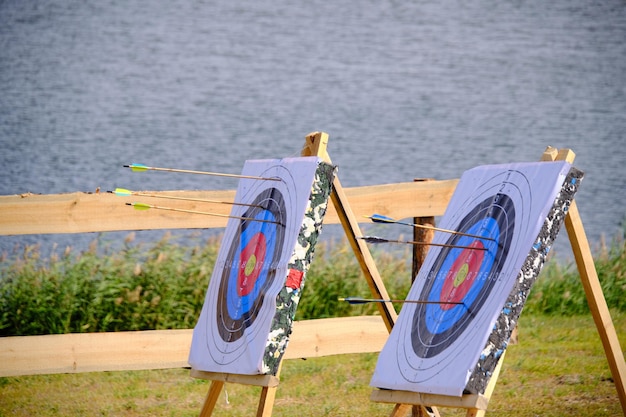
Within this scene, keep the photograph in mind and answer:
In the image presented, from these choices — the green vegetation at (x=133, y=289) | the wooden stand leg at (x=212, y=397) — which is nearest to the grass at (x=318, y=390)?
→ the green vegetation at (x=133, y=289)

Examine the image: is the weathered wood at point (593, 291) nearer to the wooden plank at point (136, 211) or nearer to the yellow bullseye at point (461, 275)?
the yellow bullseye at point (461, 275)

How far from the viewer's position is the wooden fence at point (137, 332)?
170 inches

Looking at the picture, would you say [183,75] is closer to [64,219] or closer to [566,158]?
[64,219]

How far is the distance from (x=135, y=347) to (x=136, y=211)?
63cm

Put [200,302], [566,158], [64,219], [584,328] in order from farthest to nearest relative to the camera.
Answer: [584,328]
[200,302]
[64,219]
[566,158]

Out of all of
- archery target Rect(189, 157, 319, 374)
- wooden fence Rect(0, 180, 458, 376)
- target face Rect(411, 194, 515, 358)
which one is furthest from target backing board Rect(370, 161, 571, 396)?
wooden fence Rect(0, 180, 458, 376)

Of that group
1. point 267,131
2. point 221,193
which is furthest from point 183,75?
point 221,193

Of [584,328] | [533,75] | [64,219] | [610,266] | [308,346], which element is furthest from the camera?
[533,75]

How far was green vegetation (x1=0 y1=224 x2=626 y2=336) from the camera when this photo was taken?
207 inches

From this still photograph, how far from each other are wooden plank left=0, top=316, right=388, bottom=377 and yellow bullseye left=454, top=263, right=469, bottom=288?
5.18ft

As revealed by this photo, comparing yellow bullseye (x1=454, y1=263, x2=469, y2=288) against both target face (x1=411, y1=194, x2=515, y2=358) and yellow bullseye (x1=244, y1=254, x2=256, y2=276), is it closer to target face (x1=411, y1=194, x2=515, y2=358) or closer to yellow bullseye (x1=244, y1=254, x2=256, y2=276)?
target face (x1=411, y1=194, x2=515, y2=358)

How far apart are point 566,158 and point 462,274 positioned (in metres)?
0.50

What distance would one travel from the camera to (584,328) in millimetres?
5895

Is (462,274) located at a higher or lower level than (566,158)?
lower
